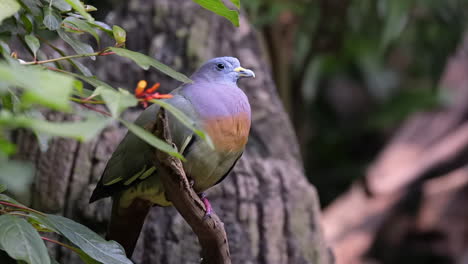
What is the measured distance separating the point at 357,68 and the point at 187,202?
3.77 metres

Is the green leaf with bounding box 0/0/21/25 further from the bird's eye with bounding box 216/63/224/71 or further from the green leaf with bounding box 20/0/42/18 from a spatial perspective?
the bird's eye with bounding box 216/63/224/71

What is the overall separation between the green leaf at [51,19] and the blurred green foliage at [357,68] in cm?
269

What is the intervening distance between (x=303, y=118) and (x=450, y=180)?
1.11 m

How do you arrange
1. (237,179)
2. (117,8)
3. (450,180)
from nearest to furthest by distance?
(237,179)
(117,8)
(450,180)

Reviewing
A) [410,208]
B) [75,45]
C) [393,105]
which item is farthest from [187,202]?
[393,105]

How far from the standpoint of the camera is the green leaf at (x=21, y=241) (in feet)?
3.74

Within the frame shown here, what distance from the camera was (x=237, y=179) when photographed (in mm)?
2496

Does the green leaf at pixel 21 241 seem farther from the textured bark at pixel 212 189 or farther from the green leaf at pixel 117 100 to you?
the textured bark at pixel 212 189

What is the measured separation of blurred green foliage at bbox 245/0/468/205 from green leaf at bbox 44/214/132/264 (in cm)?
271

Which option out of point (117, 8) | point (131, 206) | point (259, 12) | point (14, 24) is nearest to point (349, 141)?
point (259, 12)

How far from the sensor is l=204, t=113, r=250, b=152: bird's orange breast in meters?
1.73

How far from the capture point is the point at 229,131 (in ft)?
5.78

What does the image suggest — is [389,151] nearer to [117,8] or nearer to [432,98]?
[432,98]

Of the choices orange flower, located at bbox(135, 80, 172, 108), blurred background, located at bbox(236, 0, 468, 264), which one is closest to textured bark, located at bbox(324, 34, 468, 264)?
blurred background, located at bbox(236, 0, 468, 264)
